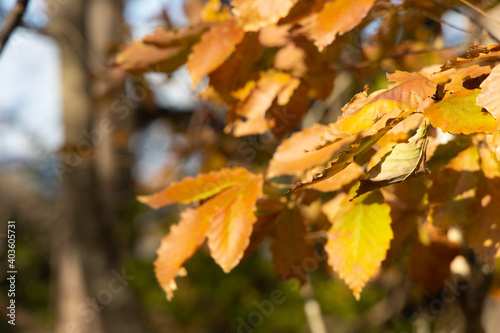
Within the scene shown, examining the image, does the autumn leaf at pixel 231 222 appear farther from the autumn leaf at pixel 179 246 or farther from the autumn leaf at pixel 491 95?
the autumn leaf at pixel 491 95

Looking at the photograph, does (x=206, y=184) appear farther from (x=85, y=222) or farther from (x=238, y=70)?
(x=85, y=222)

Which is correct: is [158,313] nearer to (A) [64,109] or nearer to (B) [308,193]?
(A) [64,109]

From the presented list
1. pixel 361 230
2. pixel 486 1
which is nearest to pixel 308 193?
pixel 361 230

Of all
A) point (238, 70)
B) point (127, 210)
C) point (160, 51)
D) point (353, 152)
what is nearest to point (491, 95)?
point (353, 152)

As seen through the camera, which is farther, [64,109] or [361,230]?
[64,109]

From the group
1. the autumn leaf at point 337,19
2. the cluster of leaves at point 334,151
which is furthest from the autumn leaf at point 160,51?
the autumn leaf at point 337,19

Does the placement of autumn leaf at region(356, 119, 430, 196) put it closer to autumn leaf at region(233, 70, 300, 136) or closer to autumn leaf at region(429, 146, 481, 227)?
autumn leaf at region(429, 146, 481, 227)

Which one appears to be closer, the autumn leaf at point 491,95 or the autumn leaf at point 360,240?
the autumn leaf at point 491,95
